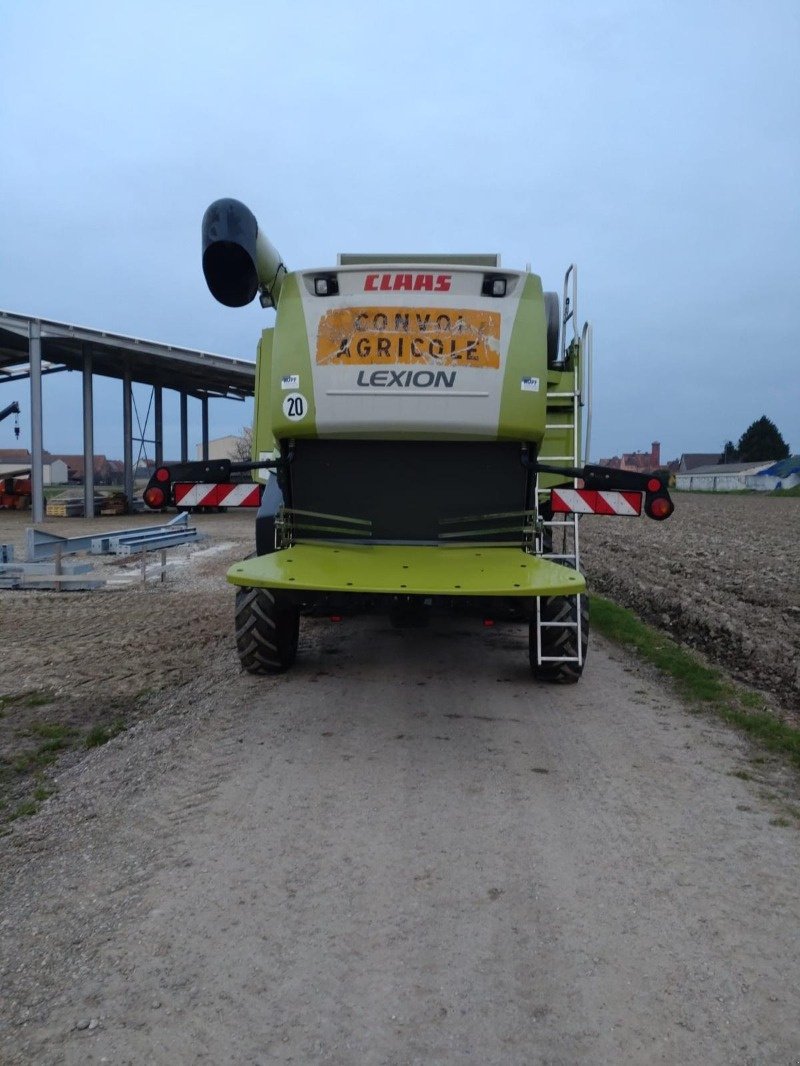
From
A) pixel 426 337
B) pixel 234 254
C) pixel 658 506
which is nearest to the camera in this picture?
pixel 426 337

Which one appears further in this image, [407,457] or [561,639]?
[561,639]

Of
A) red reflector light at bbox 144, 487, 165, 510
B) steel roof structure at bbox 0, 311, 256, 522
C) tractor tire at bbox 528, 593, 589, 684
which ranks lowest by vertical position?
tractor tire at bbox 528, 593, 589, 684

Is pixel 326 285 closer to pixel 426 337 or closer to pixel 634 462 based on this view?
pixel 426 337

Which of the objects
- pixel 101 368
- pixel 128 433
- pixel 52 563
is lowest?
pixel 52 563

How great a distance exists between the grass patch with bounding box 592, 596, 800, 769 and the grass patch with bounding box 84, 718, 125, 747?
4.22 metres

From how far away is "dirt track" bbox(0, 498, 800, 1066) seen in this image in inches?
103

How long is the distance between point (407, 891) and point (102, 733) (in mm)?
3074

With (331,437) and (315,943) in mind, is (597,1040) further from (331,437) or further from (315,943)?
(331,437)

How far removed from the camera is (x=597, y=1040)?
2.56 metres

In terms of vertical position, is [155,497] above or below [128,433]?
below

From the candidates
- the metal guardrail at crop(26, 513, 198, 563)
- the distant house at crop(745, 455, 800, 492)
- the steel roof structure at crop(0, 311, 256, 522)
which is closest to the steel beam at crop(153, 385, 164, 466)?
the steel roof structure at crop(0, 311, 256, 522)

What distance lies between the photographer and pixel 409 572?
19.4 ft

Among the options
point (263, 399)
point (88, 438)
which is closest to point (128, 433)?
point (88, 438)

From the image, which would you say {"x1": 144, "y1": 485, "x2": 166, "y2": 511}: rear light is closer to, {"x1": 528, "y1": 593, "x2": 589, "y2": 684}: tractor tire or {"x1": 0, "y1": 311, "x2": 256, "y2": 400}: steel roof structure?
{"x1": 528, "y1": 593, "x2": 589, "y2": 684}: tractor tire
